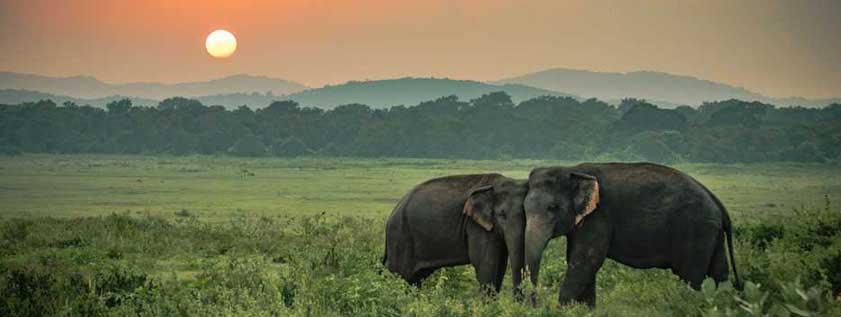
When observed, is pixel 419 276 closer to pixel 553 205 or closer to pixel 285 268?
pixel 553 205

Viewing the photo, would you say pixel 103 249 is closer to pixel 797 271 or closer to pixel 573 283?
pixel 573 283

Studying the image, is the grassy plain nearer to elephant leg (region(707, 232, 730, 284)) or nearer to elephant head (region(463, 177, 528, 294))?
elephant leg (region(707, 232, 730, 284))

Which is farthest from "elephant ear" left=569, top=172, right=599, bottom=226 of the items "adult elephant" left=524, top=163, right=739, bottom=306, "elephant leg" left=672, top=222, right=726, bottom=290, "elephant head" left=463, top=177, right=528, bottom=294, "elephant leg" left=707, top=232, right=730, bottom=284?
"elephant leg" left=707, top=232, right=730, bottom=284

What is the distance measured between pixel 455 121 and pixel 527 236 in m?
84.0

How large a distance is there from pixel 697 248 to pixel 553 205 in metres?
1.88

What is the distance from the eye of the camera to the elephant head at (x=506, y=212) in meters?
11.5

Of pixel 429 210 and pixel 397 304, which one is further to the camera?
pixel 429 210

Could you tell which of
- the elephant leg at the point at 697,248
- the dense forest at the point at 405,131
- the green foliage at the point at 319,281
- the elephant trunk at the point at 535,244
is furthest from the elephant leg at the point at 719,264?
the dense forest at the point at 405,131

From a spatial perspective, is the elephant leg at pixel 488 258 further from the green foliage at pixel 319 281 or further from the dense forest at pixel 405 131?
the dense forest at pixel 405 131

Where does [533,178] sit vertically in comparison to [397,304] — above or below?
above

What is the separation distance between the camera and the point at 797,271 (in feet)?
41.8

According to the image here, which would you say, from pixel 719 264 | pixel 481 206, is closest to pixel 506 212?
pixel 481 206

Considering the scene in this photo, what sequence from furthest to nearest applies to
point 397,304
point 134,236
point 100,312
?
point 134,236
point 100,312
point 397,304

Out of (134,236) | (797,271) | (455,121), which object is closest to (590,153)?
(455,121)
